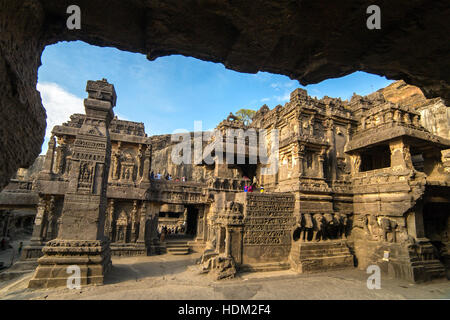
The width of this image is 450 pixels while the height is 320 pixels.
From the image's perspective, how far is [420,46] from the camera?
6.93 feet

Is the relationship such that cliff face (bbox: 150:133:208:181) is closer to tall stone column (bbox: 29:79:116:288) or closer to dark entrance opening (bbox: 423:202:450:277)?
tall stone column (bbox: 29:79:116:288)

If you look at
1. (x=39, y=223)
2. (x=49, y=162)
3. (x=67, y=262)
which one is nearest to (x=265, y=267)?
(x=67, y=262)

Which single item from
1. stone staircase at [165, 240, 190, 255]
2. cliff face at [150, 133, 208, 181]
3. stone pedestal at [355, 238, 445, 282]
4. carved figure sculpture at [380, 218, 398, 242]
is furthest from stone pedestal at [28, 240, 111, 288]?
cliff face at [150, 133, 208, 181]

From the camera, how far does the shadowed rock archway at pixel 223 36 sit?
1.67 meters

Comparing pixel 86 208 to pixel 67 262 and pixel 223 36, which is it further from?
pixel 223 36

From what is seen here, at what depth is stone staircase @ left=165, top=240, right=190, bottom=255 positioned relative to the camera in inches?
598

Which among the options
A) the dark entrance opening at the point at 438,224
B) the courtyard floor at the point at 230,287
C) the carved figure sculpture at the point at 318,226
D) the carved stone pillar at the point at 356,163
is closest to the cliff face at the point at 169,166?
the carved stone pillar at the point at 356,163

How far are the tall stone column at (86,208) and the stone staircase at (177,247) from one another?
754 centimetres

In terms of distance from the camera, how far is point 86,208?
25.9 feet

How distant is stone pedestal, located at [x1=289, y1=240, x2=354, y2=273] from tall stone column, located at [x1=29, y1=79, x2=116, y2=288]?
8.02 meters

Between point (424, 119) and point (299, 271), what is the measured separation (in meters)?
16.7

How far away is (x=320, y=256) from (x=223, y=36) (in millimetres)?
11594

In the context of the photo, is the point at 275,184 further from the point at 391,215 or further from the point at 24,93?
the point at 24,93

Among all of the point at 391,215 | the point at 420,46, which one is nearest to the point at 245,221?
the point at 391,215
